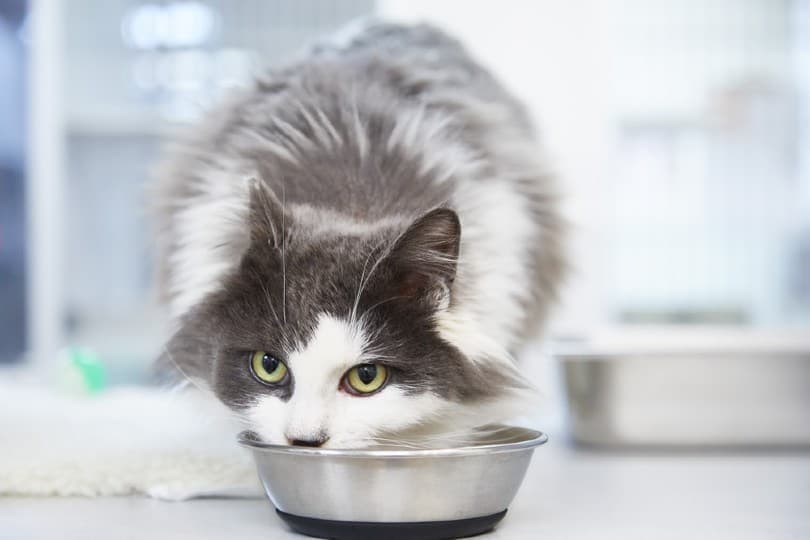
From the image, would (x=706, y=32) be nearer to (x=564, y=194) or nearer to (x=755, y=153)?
(x=755, y=153)

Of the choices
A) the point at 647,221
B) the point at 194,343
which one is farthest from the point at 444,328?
the point at 647,221

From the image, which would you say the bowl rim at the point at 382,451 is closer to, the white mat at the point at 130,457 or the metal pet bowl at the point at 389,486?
the metal pet bowl at the point at 389,486

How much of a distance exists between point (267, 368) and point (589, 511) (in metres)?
0.53

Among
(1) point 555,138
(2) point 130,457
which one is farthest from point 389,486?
(1) point 555,138

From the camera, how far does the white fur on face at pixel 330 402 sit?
1.13 m

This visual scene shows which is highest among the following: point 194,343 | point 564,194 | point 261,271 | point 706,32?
point 706,32

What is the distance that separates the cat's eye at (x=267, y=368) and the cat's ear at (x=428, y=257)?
19 centimetres

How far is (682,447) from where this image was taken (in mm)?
1873

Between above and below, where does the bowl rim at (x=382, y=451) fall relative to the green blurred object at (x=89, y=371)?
above

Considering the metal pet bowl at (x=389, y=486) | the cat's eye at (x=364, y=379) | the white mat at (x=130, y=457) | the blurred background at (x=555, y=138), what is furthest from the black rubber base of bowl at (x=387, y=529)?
the blurred background at (x=555, y=138)

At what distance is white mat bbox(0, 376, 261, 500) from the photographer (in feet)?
4.69

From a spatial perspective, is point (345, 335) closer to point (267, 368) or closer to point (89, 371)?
point (267, 368)

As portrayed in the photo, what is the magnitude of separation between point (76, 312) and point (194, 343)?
2.77m

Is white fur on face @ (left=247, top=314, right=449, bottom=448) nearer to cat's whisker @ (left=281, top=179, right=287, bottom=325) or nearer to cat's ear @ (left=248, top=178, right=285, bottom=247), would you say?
cat's whisker @ (left=281, top=179, right=287, bottom=325)
